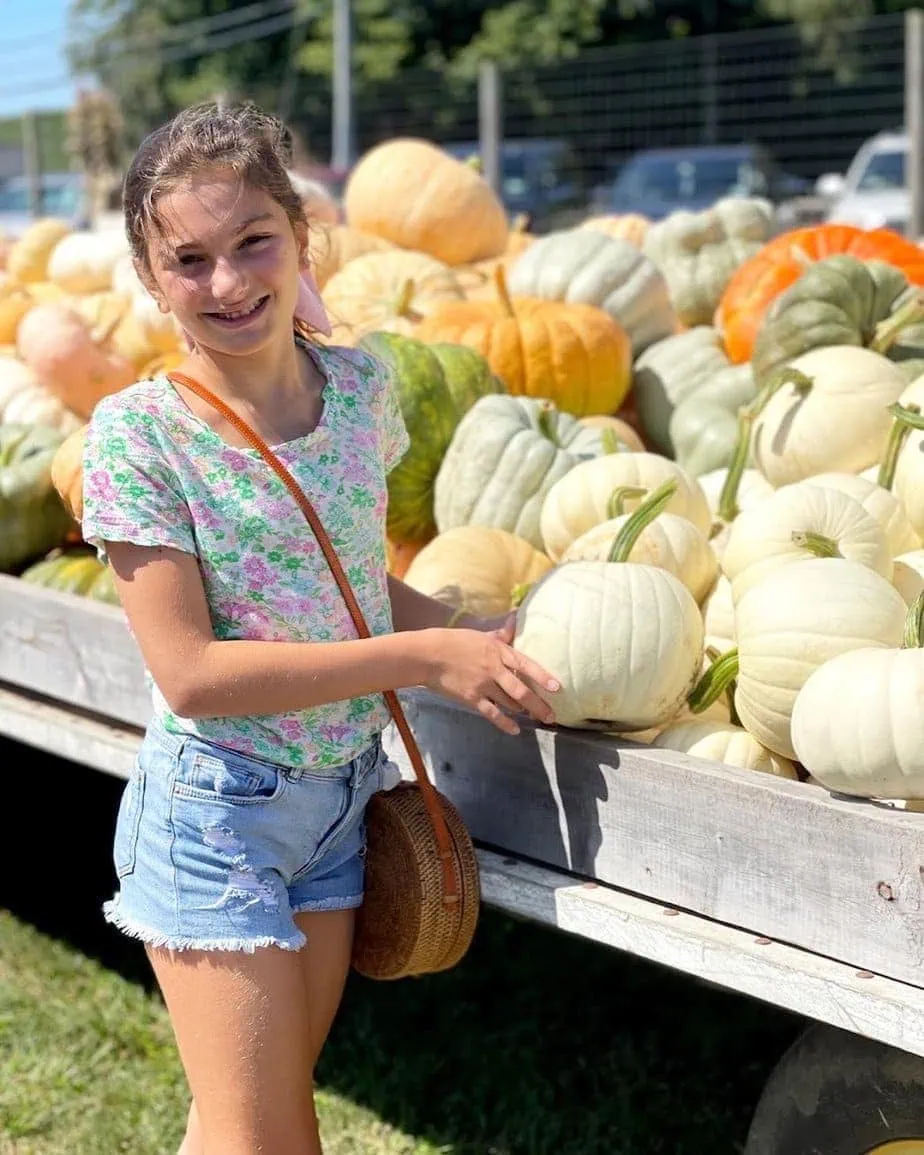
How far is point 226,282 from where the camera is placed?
1.90 meters

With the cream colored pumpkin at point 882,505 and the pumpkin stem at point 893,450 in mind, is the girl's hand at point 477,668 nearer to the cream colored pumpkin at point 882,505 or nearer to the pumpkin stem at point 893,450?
the cream colored pumpkin at point 882,505

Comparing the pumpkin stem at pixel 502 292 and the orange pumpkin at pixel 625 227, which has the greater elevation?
the orange pumpkin at pixel 625 227

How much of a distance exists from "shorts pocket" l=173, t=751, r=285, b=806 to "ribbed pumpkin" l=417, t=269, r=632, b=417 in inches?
74.4

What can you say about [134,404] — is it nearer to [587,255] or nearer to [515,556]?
[515,556]

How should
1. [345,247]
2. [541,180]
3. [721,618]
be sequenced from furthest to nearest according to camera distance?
[541,180] → [345,247] → [721,618]

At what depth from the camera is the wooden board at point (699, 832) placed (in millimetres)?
1805

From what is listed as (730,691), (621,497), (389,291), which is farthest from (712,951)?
(389,291)

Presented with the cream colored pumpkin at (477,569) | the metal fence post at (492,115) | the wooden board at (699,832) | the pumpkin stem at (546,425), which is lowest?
the wooden board at (699,832)

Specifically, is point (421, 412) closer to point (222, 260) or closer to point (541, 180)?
point (222, 260)

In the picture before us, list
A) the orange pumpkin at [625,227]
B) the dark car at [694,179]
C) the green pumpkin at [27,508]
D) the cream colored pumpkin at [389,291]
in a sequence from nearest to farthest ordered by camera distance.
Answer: the green pumpkin at [27,508] → the cream colored pumpkin at [389,291] → the orange pumpkin at [625,227] → the dark car at [694,179]

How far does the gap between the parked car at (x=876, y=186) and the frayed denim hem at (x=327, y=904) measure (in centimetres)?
1305

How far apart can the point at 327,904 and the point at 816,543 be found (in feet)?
3.01

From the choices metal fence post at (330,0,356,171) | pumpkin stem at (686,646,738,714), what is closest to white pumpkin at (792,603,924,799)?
pumpkin stem at (686,646,738,714)

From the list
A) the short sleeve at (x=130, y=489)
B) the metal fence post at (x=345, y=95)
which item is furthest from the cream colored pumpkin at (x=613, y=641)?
the metal fence post at (x=345, y=95)
